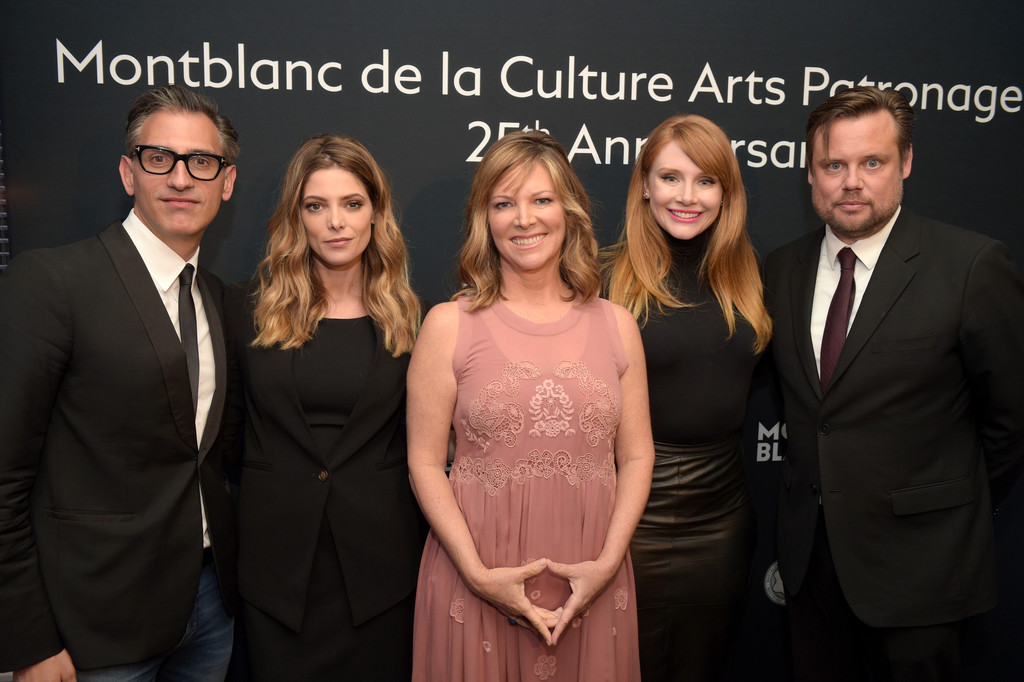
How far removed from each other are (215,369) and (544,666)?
1.25 meters

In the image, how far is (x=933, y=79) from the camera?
124 inches

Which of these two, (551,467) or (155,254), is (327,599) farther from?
(155,254)

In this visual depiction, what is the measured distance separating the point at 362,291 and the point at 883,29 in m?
2.37

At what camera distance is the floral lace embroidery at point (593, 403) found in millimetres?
2072

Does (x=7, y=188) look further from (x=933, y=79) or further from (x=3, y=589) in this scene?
(x=933, y=79)

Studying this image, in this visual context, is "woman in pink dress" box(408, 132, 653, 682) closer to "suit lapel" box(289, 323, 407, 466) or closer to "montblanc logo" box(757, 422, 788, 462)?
"suit lapel" box(289, 323, 407, 466)

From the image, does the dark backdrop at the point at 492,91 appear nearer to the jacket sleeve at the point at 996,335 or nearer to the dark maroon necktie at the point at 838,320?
the dark maroon necktie at the point at 838,320

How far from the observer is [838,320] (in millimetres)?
2398

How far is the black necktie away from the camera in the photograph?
6.84ft

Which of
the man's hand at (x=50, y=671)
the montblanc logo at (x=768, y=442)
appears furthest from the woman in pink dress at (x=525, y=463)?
the montblanc logo at (x=768, y=442)

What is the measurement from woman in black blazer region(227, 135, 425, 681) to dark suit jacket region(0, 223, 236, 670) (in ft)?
0.79

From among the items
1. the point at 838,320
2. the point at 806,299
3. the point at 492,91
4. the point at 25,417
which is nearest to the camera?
the point at 25,417

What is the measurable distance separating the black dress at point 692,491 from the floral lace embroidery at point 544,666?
467mm

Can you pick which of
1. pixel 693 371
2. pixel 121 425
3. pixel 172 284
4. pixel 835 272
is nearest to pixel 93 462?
pixel 121 425
